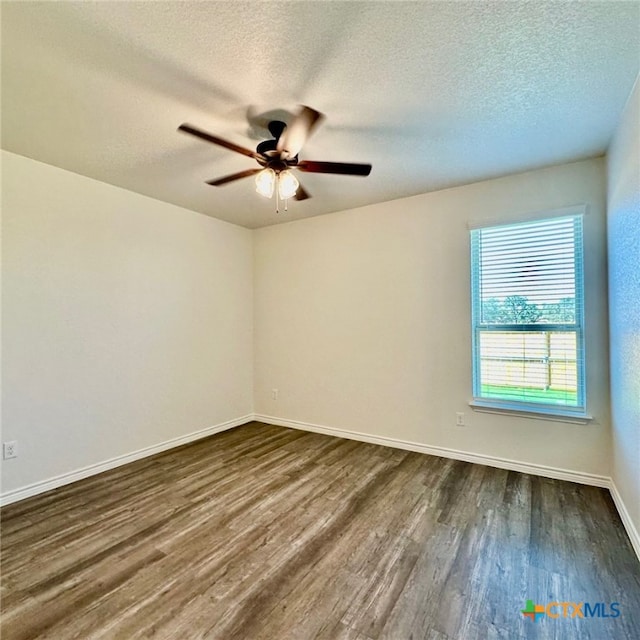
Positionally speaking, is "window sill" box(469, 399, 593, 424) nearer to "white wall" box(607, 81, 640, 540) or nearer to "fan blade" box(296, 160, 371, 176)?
"white wall" box(607, 81, 640, 540)

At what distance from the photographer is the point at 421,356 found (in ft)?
11.6

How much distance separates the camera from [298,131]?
1903 millimetres

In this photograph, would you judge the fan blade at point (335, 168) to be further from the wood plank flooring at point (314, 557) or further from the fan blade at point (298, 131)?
the wood plank flooring at point (314, 557)

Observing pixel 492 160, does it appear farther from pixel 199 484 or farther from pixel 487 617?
pixel 199 484

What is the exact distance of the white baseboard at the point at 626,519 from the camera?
6.32 feet

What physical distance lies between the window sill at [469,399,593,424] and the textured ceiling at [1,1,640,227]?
6.99 feet

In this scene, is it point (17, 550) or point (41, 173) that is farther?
point (41, 173)

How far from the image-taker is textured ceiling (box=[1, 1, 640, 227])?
1479 millimetres

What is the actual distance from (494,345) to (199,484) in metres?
2.93

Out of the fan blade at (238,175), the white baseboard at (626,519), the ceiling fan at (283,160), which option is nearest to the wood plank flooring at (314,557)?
the white baseboard at (626,519)

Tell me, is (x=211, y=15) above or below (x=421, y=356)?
above

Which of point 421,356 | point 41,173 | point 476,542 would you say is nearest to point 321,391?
point 421,356

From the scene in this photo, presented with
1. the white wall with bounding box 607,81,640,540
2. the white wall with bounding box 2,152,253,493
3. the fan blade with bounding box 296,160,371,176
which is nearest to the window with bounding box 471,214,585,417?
the white wall with bounding box 607,81,640,540

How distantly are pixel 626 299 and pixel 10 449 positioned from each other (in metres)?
4.49
